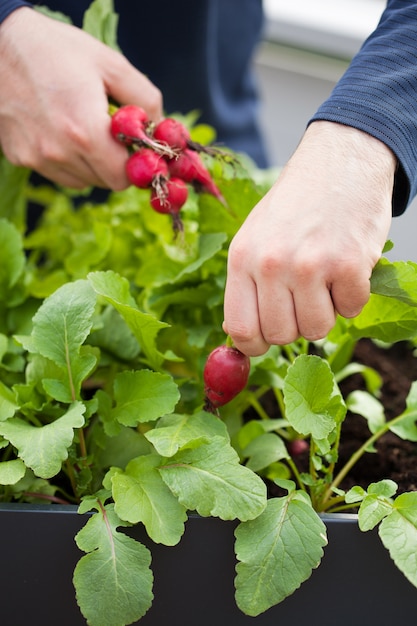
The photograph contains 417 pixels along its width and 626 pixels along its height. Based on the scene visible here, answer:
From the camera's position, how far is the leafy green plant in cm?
49

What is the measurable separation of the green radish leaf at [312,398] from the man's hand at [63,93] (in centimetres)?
28

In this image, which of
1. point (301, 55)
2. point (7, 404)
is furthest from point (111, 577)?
point (301, 55)

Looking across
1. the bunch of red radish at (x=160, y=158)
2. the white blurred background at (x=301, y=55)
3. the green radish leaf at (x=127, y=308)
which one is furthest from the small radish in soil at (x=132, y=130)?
the white blurred background at (x=301, y=55)

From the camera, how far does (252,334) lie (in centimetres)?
49

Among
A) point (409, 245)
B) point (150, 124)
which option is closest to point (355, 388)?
Result: point (150, 124)

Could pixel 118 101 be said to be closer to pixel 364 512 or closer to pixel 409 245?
pixel 364 512

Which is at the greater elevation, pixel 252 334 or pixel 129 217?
pixel 252 334

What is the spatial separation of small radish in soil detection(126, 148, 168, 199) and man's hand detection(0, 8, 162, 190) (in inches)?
0.9

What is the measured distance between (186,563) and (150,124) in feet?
1.29

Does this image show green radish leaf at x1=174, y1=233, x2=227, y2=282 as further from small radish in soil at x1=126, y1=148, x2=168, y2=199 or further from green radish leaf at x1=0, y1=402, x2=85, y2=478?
green radish leaf at x1=0, y1=402, x2=85, y2=478

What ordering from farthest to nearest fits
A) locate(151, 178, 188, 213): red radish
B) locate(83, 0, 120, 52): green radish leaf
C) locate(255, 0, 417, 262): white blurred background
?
locate(255, 0, 417, 262): white blurred background, locate(83, 0, 120, 52): green radish leaf, locate(151, 178, 188, 213): red radish

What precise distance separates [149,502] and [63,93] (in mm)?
377

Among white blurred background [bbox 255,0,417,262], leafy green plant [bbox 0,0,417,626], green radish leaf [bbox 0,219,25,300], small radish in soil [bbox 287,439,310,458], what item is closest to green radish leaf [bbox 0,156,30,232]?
leafy green plant [bbox 0,0,417,626]

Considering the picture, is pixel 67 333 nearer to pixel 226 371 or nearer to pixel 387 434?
pixel 226 371
